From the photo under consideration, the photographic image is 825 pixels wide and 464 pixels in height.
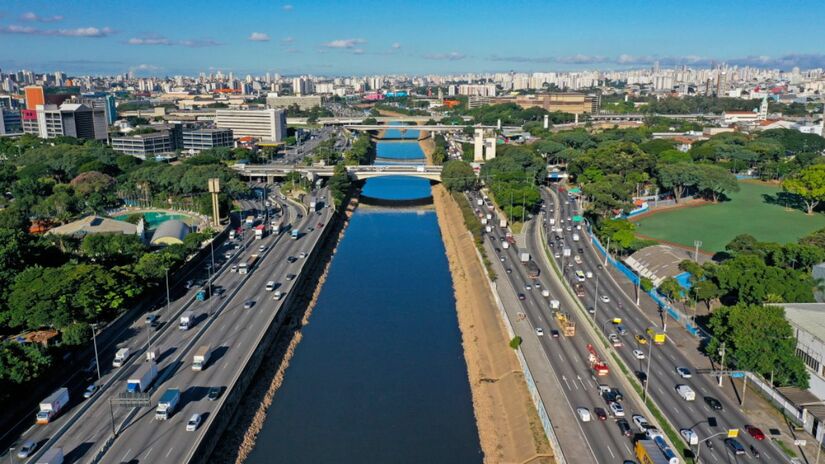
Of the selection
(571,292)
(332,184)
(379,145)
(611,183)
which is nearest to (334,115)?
(379,145)

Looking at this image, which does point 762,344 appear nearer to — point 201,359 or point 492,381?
point 492,381

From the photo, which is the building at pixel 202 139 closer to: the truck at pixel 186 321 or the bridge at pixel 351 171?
the bridge at pixel 351 171

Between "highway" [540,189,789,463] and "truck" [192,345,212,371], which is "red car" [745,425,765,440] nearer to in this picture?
"highway" [540,189,789,463]

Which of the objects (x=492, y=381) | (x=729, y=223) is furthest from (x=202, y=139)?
(x=492, y=381)

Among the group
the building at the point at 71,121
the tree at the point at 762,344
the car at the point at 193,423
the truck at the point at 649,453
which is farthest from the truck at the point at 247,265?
the building at the point at 71,121

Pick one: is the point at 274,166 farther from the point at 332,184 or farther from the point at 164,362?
the point at 164,362
